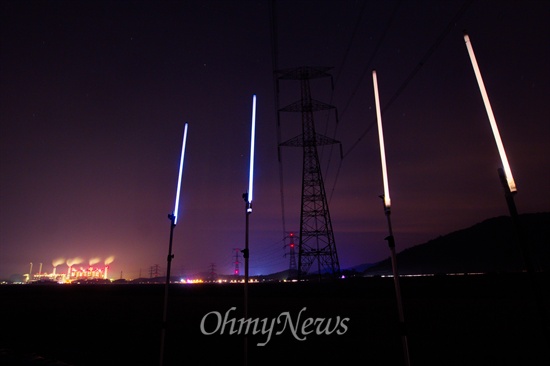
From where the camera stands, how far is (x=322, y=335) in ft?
42.8

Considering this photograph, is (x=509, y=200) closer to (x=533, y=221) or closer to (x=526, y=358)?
(x=526, y=358)

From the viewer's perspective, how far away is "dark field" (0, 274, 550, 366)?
444 inches

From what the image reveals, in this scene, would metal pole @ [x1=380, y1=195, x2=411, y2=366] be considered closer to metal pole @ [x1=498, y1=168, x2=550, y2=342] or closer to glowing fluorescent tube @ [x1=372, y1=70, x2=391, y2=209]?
glowing fluorescent tube @ [x1=372, y1=70, x2=391, y2=209]

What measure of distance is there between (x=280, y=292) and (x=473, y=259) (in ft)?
590

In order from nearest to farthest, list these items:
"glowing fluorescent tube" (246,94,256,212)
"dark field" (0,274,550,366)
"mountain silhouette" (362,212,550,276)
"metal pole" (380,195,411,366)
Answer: "metal pole" (380,195,411,366) → "glowing fluorescent tube" (246,94,256,212) → "dark field" (0,274,550,366) → "mountain silhouette" (362,212,550,276)

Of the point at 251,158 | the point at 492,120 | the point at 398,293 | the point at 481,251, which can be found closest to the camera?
the point at 492,120

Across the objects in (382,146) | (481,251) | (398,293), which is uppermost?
(481,251)

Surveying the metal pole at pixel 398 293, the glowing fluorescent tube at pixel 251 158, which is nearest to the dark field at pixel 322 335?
the metal pole at pixel 398 293

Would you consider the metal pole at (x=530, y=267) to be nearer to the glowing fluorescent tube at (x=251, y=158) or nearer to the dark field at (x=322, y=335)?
the glowing fluorescent tube at (x=251, y=158)

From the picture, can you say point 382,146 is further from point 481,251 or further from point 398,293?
point 481,251

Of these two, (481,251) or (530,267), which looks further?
(481,251)

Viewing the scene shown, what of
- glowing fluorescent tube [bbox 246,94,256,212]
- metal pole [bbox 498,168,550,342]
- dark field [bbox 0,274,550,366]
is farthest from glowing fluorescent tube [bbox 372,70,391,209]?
dark field [bbox 0,274,550,366]

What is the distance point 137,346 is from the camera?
13.5 meters

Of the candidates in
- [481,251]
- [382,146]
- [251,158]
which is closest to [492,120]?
[382,146]
